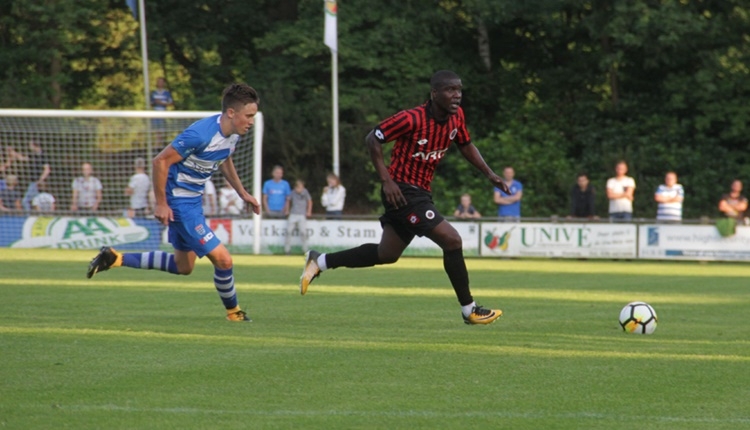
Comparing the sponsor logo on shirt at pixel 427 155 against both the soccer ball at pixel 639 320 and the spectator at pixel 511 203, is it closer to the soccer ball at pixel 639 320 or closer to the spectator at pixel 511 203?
the soccer ball at pixel 639 320

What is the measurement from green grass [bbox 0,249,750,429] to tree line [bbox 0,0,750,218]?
69.9 feet

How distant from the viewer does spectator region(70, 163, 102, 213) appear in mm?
25469

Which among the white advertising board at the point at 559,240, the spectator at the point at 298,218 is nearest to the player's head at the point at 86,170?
the spectator at the point at 298,218

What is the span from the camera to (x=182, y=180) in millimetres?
9922

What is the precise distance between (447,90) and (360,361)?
2.75 metres

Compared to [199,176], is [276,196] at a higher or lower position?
lower

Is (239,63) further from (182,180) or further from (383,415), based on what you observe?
(383,415)

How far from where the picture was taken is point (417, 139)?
9.72m

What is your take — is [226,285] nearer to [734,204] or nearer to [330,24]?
[734,204]

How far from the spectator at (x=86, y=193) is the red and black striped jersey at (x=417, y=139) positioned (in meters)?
16.7

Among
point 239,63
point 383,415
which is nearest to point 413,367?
point 383,415

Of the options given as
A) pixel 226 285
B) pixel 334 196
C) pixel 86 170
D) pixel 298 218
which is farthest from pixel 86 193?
pixel 226 285

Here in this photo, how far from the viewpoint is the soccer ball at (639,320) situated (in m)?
9.75

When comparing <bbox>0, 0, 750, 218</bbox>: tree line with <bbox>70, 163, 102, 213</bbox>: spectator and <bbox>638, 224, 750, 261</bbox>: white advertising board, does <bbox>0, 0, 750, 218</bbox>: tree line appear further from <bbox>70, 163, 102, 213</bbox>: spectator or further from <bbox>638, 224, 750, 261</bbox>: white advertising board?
<bbox>70, 163, 102, 213</bbox>: spectator
